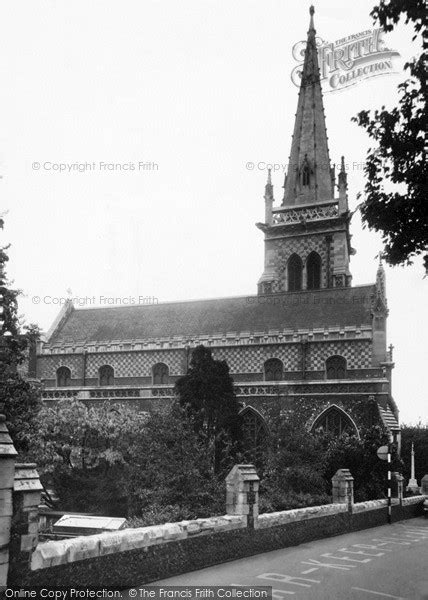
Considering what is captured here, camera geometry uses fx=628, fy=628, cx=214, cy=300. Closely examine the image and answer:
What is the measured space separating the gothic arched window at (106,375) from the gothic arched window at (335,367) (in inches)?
538

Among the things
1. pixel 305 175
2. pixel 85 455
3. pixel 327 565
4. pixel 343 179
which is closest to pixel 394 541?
pixel 327 565

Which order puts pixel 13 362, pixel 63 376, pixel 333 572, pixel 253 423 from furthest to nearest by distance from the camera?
pixel 63 376 → pixel 253 423 → pixel 13 362 → pixel 333 572

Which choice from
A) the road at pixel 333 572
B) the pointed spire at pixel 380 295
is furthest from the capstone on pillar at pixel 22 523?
the pointed spire at pixel 380 295

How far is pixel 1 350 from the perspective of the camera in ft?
77.4

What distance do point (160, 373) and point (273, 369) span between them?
23.6 ft

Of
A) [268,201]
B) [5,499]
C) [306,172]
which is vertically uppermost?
[306,172]

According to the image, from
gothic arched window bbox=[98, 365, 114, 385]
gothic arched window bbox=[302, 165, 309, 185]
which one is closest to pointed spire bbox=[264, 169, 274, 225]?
gothic arched window bbox=[302, 165, 309, 185]

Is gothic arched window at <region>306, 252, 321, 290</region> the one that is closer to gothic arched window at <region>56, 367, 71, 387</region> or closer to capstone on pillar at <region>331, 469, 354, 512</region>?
gothic arched window at <region>56, 367, 71, 387</region>

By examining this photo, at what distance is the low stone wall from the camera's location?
886cm

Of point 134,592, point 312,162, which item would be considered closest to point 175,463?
point 134,592

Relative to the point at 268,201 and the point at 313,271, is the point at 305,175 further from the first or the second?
the point at 313,271

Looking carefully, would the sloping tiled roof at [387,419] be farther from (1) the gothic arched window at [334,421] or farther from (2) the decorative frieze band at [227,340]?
(2) the decorative frieze band at [227,340]

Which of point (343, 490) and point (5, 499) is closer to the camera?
point (5, 499)

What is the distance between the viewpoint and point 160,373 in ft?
127
